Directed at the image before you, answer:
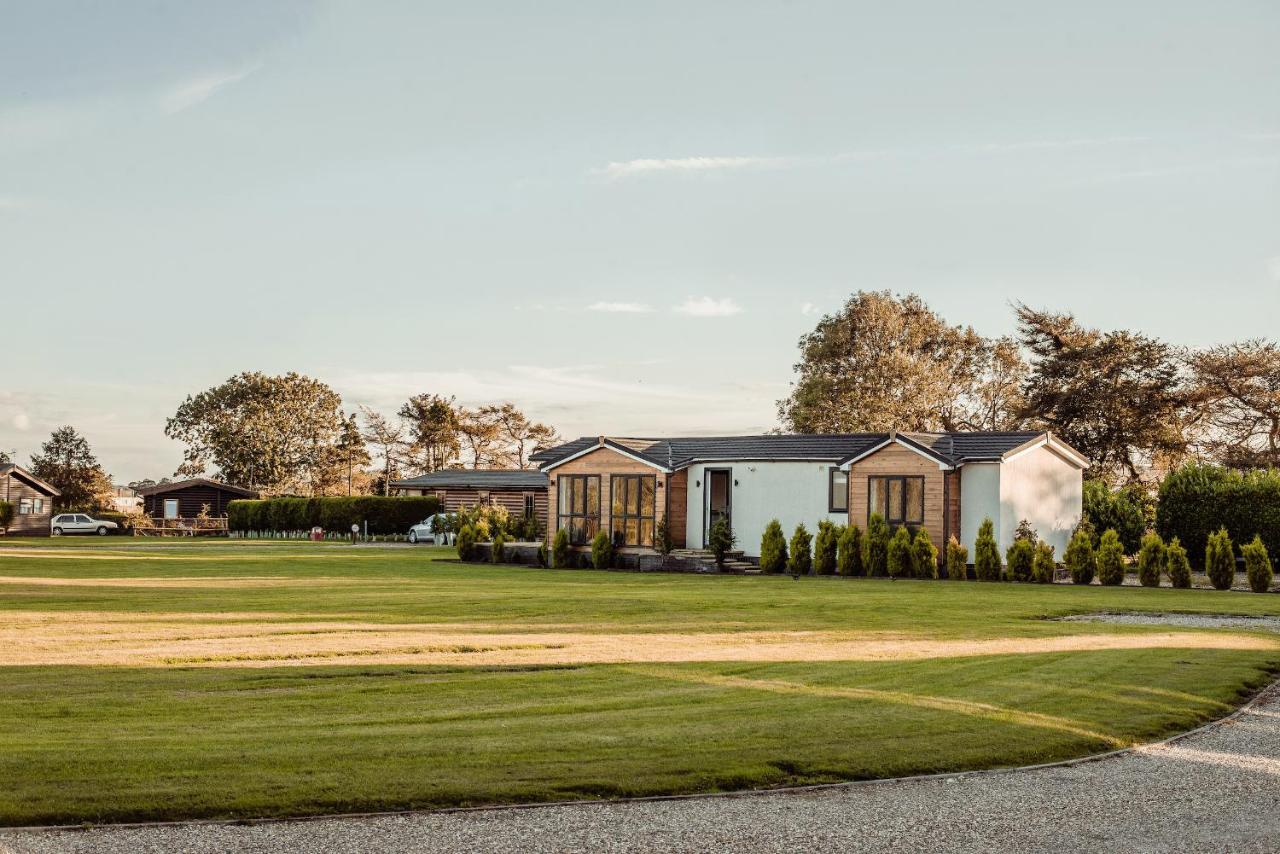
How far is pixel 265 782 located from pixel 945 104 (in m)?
24.3

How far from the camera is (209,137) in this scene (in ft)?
98.0

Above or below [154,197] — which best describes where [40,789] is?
below

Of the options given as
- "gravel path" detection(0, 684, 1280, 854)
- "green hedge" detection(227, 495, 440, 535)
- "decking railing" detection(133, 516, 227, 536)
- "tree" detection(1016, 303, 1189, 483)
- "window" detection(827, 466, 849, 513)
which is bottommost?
"gravel path" detection(0, 684, 1280, 854)

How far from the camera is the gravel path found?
6805 millimetres

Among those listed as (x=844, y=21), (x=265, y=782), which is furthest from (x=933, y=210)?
(x=265, y=782)

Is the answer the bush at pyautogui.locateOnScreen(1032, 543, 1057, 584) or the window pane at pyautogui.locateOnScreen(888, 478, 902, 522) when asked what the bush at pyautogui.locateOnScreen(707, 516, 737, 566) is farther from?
the bush at pyautogui.locateOnScreen(1032, 543, 1057, 584)

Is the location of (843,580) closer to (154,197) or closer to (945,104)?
(945,104)

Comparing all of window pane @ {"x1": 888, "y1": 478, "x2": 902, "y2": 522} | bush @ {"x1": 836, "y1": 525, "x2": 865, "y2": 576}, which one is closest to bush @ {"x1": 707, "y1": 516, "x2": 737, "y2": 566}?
bush @ {"x1": 836, "y1": 525, "x2": 865, "y2": 576}

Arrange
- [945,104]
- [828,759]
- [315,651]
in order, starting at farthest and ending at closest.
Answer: [945,104], [315,651], [828,759]

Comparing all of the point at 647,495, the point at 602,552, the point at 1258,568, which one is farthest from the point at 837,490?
the point at 1258,568

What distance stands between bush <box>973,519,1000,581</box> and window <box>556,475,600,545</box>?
11.7 m

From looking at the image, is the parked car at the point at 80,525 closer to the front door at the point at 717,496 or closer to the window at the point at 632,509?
the window at the point at 632,509

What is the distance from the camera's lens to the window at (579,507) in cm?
3728

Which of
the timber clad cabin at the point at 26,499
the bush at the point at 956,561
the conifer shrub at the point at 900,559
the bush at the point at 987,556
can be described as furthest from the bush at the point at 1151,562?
the timber clad cabin at the point at 26,499
